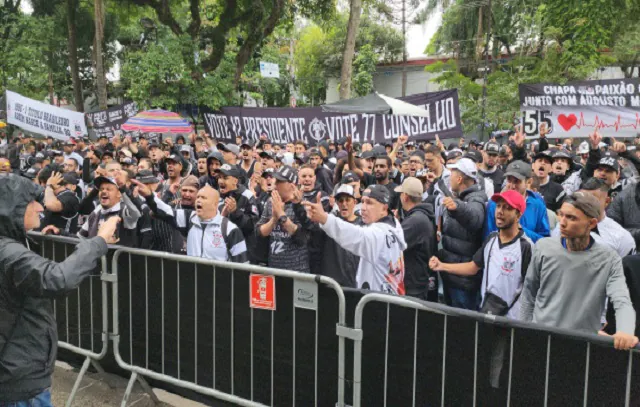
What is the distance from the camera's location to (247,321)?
13.7ft

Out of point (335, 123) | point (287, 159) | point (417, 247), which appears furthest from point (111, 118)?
point (417, 247)

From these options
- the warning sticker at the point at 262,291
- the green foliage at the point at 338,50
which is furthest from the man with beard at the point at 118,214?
the green foliage at the point at 338,50

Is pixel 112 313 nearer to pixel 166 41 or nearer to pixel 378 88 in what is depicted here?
pixel 166 41

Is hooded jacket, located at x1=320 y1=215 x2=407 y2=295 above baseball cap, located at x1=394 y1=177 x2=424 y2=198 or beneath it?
beneath

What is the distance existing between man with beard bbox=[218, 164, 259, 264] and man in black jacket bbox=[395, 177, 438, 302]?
1552mm

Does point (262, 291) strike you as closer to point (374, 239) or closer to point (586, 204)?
point (374, 239)

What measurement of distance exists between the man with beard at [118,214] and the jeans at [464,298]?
2940 mm

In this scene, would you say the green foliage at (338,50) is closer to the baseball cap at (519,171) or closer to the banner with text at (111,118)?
the banner with text at (111,118)

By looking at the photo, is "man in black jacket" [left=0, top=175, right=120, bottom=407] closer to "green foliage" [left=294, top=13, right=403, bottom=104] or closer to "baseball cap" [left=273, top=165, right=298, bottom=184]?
"baseball cap" [left=273, top=165, right=298, bottom=184]

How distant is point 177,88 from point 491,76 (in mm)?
14841

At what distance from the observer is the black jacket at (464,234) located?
5.18 meters

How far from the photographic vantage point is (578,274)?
361cm

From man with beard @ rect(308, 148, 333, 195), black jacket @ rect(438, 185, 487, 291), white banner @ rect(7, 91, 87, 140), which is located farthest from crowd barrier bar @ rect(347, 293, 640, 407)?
white banner @ rect(7, 91, 87, 140)

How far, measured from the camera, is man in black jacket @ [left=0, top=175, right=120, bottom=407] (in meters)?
2.90
